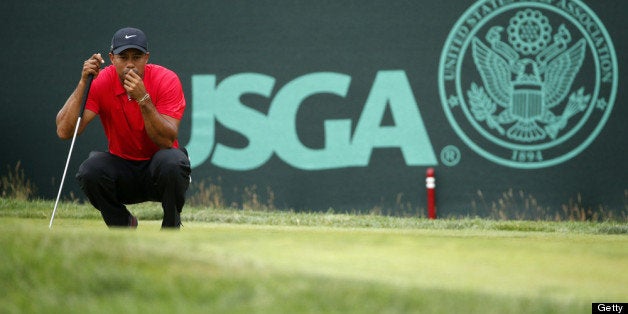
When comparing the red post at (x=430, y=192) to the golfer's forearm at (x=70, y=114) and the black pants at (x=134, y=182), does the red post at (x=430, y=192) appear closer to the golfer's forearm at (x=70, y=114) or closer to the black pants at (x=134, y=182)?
the black pants at (x=134, y=182)

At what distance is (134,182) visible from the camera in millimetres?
6574

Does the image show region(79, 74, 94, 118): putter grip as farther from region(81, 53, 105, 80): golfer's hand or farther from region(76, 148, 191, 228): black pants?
region(76, 148, 191, 228): black pants

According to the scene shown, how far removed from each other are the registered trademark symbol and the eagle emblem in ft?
1.72

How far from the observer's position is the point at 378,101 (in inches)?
410

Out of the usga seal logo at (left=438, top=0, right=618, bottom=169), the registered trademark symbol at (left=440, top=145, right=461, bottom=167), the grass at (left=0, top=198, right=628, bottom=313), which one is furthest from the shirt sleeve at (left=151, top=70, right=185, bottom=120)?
→ the usga seal logo at (left=438, top=0, right=618, bottom=169)

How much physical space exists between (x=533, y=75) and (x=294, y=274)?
700 centimetres

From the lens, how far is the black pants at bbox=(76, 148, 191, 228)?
6.38 m

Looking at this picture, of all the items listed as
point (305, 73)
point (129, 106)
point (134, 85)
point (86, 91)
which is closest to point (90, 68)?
point (86, 91)

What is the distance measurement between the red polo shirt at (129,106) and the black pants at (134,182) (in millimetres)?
98

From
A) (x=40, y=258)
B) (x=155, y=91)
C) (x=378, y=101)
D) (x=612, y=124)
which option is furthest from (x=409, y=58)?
(x=40, y=258)

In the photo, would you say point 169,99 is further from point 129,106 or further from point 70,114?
point 70,114

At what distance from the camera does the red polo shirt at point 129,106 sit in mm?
6539

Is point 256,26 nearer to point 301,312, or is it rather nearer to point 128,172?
point 128,172

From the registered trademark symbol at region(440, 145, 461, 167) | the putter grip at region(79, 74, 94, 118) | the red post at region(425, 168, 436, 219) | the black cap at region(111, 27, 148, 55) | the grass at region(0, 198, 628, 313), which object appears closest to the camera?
the grass at region(0, 198, 628, 313)
